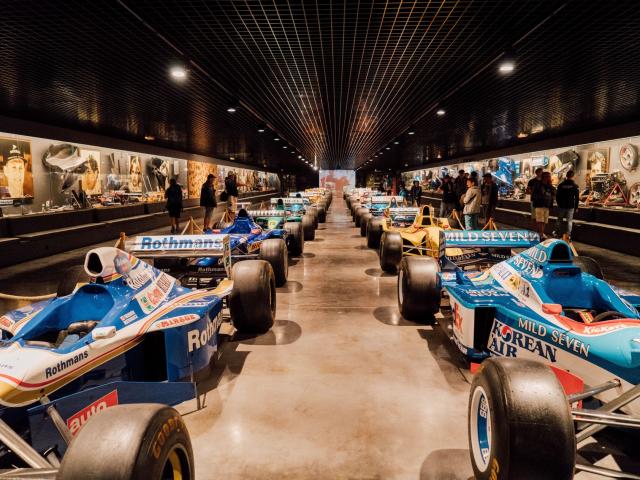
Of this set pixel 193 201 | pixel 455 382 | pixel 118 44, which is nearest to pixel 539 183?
pixel 455 382

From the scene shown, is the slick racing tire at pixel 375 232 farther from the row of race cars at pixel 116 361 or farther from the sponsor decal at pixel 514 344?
the sponsor decal at pixel 514 344

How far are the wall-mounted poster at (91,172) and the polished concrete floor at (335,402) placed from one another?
8855 mm

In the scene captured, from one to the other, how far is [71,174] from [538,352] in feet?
45.2

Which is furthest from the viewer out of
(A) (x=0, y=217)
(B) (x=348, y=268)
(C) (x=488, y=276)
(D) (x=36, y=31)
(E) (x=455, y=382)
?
(A) (x=0, y=217)

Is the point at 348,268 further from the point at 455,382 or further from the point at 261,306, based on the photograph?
the point at 455,382

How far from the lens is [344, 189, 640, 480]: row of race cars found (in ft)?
6.34

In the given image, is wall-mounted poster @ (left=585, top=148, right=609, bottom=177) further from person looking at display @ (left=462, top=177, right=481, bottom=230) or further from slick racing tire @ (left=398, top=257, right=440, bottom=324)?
slick racing tire @ (left=398, top=257, right=440, bottom=324)

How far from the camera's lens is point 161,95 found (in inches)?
362

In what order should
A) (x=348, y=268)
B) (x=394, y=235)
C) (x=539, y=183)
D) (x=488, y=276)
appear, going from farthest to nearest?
(x=539, y=183), (x=348, y=268), (x=394, y=235), (x=488, y=276)

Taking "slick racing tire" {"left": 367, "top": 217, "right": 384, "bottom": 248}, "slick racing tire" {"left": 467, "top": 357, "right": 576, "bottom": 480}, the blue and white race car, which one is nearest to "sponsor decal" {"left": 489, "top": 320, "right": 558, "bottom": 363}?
the blue and white race car

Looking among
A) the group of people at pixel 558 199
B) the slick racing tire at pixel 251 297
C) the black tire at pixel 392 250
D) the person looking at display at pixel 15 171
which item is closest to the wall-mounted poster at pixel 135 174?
the person looking at display at pixel 15 171

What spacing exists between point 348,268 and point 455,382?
206 inches

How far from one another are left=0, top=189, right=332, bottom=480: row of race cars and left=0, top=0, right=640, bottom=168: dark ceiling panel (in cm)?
261

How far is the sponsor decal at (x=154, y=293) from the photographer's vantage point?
341 cm
